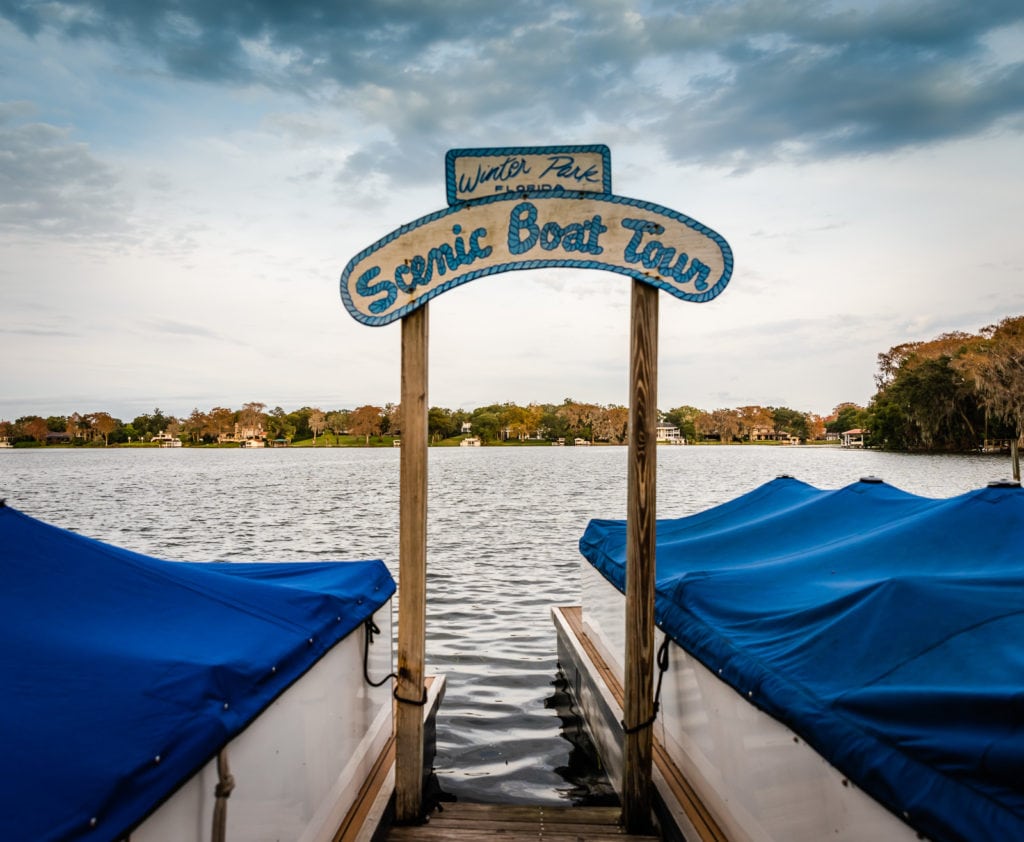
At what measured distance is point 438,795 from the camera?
5957mm

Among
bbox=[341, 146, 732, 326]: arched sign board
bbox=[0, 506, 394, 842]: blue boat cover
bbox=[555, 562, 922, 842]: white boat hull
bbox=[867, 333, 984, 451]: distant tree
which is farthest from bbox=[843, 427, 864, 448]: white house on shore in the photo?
bbox=[0, 506, 394, 842]: blue boat cover

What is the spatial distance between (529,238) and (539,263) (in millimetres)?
151

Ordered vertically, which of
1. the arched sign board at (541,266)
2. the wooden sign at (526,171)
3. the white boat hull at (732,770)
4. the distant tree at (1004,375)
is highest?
the distant tree at (1004,375)

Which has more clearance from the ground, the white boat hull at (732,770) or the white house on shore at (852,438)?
the white house on shore at (852,438)

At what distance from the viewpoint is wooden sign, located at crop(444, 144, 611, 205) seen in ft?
13.4

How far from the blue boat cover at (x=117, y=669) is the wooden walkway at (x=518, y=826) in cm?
133

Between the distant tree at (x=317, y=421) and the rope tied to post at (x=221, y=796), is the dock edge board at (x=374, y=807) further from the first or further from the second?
the distant tree at (x=317, y=421)

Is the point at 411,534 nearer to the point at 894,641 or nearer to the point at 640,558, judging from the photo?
the point at 640,558

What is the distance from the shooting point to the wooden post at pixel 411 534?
4188 millimetres

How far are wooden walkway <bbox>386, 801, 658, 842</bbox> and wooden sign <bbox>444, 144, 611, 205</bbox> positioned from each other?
3.59 meters

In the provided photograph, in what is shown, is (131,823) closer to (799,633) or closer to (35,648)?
(35,648)

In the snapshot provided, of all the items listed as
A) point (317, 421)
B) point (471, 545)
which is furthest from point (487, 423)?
point (471, 545)

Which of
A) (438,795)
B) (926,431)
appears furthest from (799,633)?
(926,431)

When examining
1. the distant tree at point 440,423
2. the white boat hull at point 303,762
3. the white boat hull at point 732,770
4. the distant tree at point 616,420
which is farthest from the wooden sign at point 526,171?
the distant tree at point 616,420
